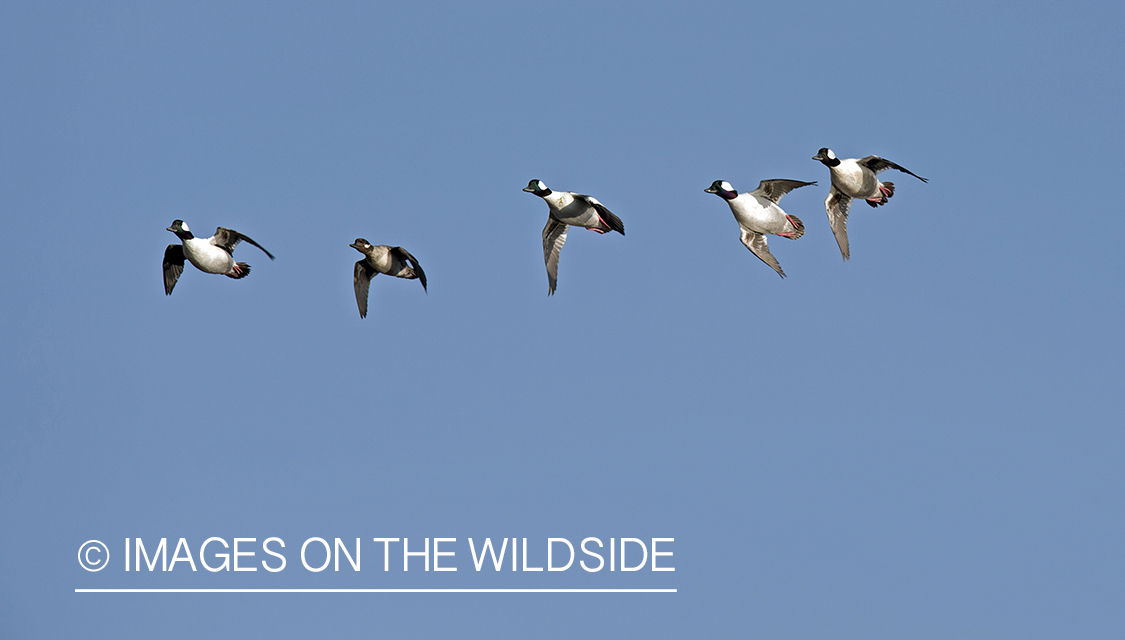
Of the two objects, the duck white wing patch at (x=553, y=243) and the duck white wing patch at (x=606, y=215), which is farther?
the duck white wing patch at (x=553, y=243)

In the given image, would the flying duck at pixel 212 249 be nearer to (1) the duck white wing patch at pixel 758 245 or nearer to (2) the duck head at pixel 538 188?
(2) the duck head at pixel 538 188

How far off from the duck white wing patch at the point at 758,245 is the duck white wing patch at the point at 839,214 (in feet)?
5.70

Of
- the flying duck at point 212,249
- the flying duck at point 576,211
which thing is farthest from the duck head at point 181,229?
the flying duck at point 576,211

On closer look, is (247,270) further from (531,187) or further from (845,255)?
(845,255)

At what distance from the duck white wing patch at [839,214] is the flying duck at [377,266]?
420 inches

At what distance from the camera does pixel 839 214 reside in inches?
1575

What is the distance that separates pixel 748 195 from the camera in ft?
129

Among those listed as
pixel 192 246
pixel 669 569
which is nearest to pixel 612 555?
pixel 669 569

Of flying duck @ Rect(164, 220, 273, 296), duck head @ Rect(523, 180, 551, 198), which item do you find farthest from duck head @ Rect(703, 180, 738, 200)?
flying duck @ Rect(164, 220, 273, 296)

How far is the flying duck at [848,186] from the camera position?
38.0 meters

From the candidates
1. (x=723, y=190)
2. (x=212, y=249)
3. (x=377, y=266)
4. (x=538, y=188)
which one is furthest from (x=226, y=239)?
(x=723, y=190)

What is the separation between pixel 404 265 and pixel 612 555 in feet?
85.4

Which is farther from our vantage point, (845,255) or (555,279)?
(555,279)

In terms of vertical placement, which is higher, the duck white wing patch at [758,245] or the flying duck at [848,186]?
the flying duck at [848,186]
